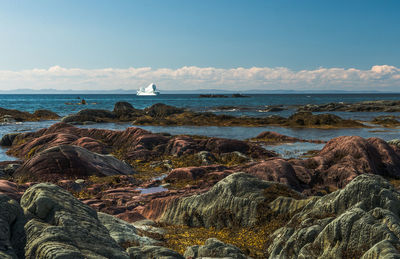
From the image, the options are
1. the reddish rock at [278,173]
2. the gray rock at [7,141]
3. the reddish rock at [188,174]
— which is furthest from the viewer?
the gray rock at [7,141]

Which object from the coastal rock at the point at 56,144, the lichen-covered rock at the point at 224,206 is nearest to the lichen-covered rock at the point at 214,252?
the lichen-covered rock at the point at 224,206

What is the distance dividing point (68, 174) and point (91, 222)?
16.1 meters

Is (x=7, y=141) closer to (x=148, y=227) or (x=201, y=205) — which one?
(x=148, y=227)

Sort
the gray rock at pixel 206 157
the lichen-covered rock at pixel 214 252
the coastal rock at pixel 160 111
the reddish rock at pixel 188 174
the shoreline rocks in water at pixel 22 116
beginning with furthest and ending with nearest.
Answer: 1. the coastal rock at pixel 160 111
2. the shoreline rocks in water at pixel 22 116
3. the gray rock at pixel 206 157
4. the reddish rock at pixel 188 174
5. the lichen-covered rock at pixel 214 252

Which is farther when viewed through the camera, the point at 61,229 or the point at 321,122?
the point at 321,122

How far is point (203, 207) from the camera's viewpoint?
577 inches

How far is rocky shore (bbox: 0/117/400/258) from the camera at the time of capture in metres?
7.90

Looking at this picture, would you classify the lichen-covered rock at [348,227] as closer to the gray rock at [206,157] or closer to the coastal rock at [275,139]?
the gray rock at [206,157]

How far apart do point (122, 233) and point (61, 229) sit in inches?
148

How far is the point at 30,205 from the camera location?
27.8ft

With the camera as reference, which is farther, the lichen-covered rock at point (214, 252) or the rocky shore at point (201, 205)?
the lichen-covered rock at point (214, 252)

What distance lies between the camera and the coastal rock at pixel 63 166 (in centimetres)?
2308

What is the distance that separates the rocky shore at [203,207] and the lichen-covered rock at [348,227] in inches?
1.2

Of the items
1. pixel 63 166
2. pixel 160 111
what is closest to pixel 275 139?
pixel 63 166
